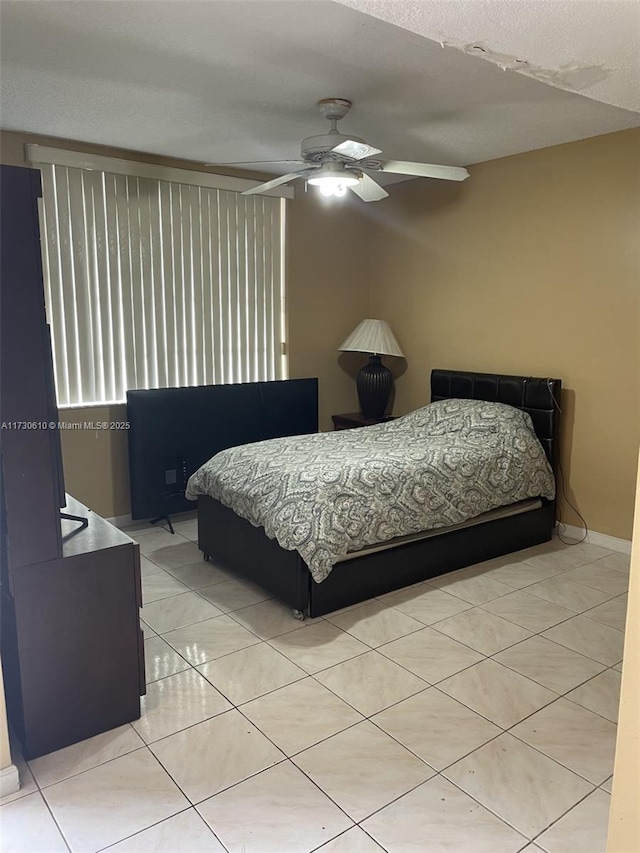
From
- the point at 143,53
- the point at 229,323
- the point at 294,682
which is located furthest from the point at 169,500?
the point at 143,53

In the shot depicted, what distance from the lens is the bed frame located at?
3211 mm

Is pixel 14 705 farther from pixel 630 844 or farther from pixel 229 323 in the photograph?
pixel 229 323

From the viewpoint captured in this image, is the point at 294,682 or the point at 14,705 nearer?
the point at 14,705

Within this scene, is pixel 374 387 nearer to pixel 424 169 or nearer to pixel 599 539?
pixel 599 539

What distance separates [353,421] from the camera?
520cm

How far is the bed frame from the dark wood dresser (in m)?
0.99

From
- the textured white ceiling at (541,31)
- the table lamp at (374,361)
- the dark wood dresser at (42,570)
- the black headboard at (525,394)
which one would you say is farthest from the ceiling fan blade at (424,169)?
the table lamp at (374,361)

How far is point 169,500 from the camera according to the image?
4559mm

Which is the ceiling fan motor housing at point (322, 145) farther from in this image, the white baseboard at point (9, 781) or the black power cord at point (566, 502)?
the white baseboard at point (9, 781)

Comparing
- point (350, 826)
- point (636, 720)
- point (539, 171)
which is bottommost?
point (350, 826)

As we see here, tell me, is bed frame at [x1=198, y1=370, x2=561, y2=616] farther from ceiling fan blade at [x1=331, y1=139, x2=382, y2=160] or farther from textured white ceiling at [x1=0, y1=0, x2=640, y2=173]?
ceiling fan blade at [x1=331, y1=139, x2=382, y2=160]

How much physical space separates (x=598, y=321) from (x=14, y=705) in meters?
3.75

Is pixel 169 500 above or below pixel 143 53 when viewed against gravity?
below

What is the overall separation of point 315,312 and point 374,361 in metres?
0.64
